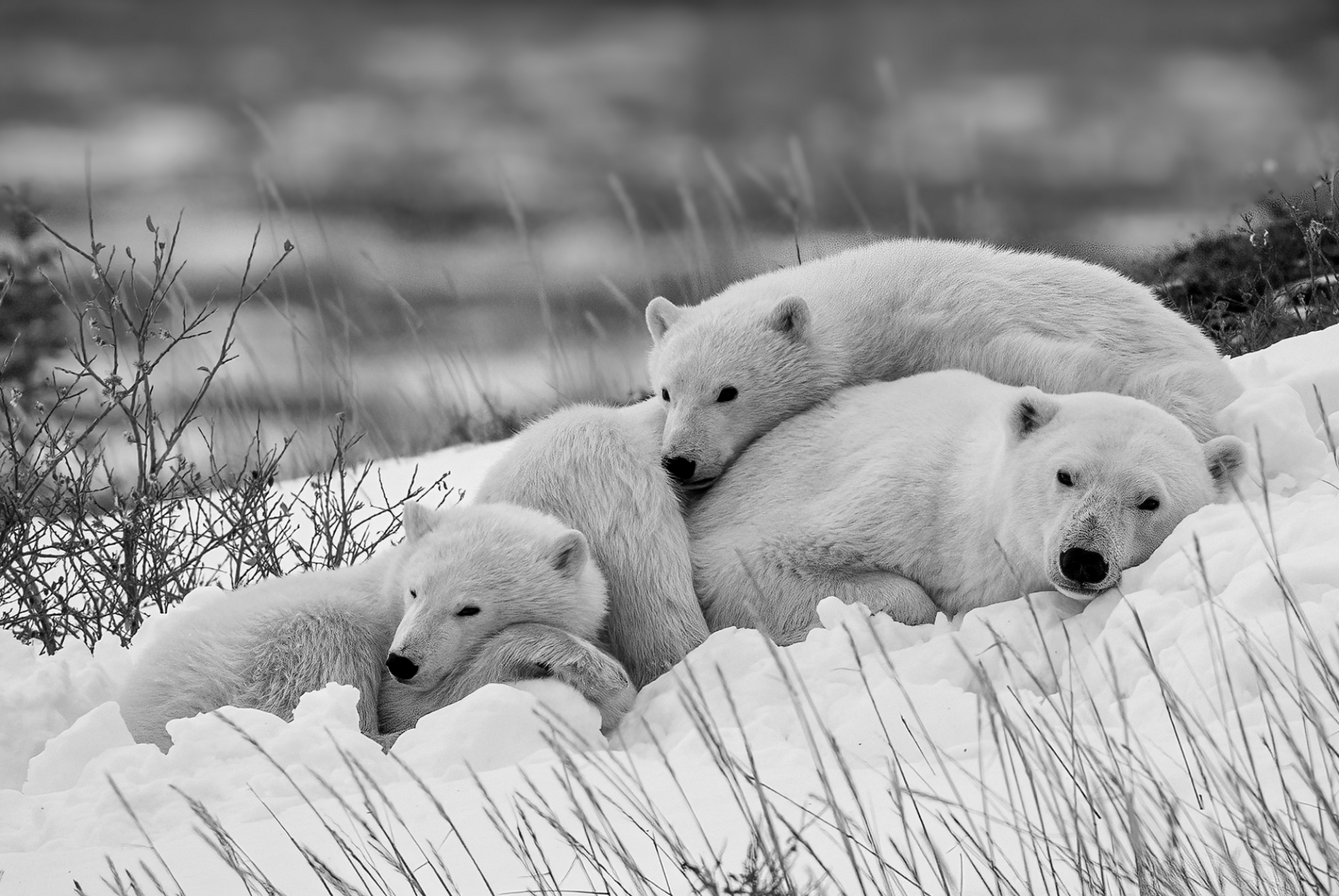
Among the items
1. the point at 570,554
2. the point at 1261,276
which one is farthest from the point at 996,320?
the point at 1261,276

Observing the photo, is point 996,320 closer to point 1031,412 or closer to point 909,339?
point 909,339

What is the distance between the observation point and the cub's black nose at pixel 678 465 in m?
4.76

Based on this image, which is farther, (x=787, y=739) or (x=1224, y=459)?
(x=1224, y=459)

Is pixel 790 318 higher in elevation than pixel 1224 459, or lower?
higher

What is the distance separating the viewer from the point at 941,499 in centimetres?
423

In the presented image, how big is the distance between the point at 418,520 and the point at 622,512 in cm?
75

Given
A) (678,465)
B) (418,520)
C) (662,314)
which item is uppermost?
(662,314)

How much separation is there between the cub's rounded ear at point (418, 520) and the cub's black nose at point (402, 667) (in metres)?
0.63

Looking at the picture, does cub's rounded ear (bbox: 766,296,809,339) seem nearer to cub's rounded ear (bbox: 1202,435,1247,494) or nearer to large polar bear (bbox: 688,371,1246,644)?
large polar bear (bbox: 688,371,1246,644)

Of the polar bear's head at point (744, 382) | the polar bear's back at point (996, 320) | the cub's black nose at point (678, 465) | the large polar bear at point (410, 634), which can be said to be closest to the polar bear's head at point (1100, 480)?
the polar bear's back at point (996, 320)

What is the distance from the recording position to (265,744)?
10.4 ft

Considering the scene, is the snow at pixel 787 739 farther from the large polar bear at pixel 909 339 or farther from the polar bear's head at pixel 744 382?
the polar bear's head at pixel 744 382

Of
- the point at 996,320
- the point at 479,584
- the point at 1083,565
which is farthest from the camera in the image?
the point at 996,320

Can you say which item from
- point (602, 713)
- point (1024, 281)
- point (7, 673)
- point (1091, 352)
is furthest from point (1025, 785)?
point (7, 673)
